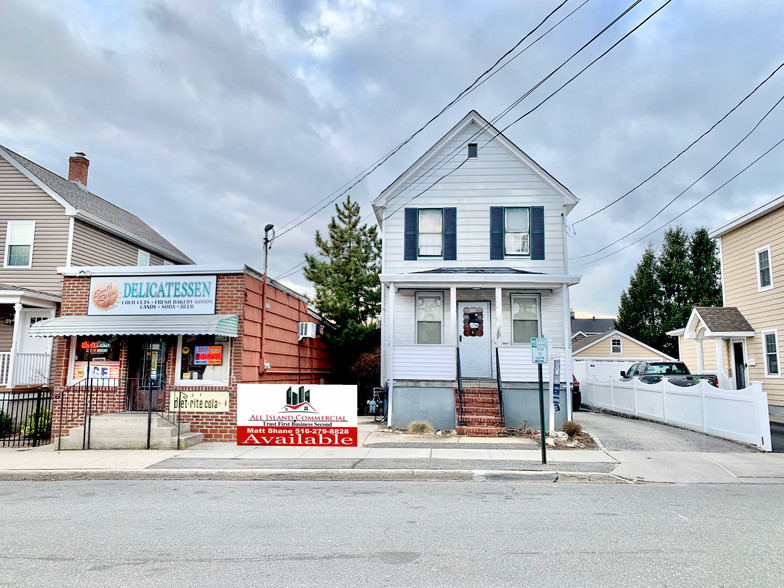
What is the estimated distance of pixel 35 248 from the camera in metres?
18.9

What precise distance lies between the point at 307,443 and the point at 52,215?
12.5 metres

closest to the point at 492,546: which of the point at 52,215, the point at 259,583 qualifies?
the point at 259,583

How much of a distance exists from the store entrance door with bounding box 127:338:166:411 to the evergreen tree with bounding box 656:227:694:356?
1412 inches

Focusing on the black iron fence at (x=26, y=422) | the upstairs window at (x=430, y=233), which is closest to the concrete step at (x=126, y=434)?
the black iron fence at (x=26, y=422)

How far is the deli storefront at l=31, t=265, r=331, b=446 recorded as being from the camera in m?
13.8

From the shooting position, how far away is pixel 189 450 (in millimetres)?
12656

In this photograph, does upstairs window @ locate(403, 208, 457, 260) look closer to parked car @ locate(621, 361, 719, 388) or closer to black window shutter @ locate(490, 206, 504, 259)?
black window shutter @ locate(490, 206, 504, 259)

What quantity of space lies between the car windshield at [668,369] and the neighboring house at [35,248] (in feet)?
64.6

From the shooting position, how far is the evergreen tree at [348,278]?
24578 millimetres

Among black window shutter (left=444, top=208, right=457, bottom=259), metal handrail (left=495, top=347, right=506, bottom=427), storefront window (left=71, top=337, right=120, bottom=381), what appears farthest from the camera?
black window shutter (left=444, top=208, right=457, bottom=259)

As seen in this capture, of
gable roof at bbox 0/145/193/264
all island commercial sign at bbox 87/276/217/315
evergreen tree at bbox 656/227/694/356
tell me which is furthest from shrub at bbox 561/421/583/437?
evergreen tree at bbox 656/227/694/356

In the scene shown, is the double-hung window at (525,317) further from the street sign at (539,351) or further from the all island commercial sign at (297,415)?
the all island commercial sign at (297,415)

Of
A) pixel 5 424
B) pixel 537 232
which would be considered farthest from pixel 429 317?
pixel 5 424

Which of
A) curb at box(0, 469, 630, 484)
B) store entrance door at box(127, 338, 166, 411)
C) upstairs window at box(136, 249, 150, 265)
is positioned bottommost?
curb at box(0, 469, 630, 484)
